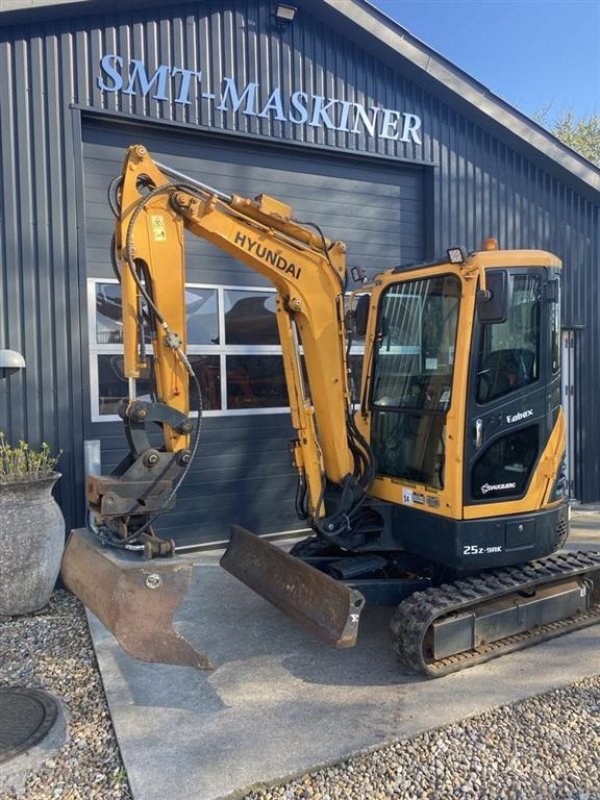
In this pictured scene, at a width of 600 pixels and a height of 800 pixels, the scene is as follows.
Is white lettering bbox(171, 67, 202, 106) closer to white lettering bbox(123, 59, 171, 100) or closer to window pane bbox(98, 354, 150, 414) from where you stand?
white lettering bbox(123, 59, 171, 100)

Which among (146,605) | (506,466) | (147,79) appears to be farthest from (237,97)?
(146,605)

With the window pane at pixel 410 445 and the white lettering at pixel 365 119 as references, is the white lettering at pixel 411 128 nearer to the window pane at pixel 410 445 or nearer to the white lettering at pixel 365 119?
the white lettering at pixel 365 119

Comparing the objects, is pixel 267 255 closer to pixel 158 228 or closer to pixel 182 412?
pixel 158 228

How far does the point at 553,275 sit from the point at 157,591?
10.5ft

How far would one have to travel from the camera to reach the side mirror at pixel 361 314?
488 cm

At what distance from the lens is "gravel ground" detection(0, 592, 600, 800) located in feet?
9.80

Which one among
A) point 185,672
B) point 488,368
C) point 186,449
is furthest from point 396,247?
point 185,672

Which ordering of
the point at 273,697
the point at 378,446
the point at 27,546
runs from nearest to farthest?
the point at 273,697
the point at 378,446
the point at 27,546

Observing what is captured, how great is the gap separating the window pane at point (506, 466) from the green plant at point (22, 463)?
342 centimetres

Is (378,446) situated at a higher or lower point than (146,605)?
higher

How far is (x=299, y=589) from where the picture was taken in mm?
4254

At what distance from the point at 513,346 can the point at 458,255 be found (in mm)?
717

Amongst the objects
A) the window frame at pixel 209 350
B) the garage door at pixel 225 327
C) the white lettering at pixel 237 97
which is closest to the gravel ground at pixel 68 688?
the garage door at pixel 225 327

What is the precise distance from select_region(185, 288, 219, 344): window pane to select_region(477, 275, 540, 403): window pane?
348cm
